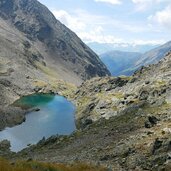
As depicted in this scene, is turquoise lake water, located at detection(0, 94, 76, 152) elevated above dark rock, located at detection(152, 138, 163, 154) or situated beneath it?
elevated above

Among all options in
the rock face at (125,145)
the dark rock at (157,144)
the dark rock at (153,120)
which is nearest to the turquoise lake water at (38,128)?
the rock face at (125,145)

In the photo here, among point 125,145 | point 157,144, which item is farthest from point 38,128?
point 157,144

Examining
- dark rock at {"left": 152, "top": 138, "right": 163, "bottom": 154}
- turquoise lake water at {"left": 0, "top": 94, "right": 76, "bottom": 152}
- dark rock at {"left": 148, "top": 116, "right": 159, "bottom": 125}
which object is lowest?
dark rock at {"left": 152, "top": 138, "right": 163, "bottom": 154}

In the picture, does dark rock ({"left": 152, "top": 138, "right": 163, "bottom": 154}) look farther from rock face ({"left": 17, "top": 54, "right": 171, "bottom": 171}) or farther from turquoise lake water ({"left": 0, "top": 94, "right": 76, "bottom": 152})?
turquoise lake water ({"left": 0, "top": 94, "right": 76, "bottom": 152})

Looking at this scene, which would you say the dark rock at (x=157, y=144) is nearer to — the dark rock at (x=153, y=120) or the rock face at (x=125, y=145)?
the rock face at (x=125, y=145)

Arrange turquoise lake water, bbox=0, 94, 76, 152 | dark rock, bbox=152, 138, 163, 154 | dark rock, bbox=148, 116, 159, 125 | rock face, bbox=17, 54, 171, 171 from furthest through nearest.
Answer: turquoise lake water, bbox=0, 94, 76, 152 < dark rock, bbox=148, 116, 159, 125 < dark rock, bbox=152, 138, 163, 154 < rock face, bbox=17, 54, 171, 171

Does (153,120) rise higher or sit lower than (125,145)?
higher

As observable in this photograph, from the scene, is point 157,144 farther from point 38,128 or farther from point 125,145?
point 38,128

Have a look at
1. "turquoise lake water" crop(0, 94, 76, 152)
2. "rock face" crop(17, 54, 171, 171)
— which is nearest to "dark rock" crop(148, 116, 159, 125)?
"rock face" crop(17, 54, 171, 171)

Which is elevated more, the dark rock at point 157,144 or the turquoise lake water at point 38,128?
the turquoise lake water at point 38,128

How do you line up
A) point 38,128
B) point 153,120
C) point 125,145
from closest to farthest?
1. point 125,145
2. point 153,120
3. point 38,128

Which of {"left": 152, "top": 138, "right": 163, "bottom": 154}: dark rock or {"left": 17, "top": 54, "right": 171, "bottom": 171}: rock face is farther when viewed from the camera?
{"left": 152, "top": 138, "right": 163, "bottom": 154}: dark rock
